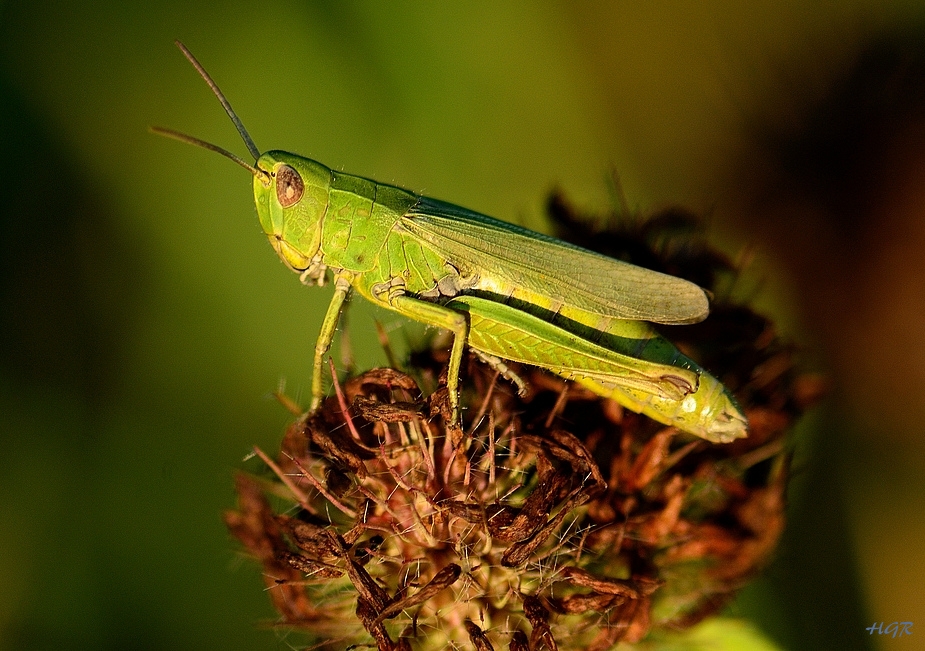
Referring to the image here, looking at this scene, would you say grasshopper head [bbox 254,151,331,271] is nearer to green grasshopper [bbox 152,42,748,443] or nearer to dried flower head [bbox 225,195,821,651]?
green grasshopper [bbox 152,42,748,443]

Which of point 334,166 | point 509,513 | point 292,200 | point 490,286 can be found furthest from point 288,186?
point 509,513

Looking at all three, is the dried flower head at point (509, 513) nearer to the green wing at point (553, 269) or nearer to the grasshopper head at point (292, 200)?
the green wing at point (553, 269)

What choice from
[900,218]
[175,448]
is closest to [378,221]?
[175,448]

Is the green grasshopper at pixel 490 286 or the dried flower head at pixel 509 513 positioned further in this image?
the green grasshopper at pixel 490 286

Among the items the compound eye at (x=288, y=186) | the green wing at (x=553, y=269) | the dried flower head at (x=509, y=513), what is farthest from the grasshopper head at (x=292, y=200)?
the dried flower head at (x=509, y=513)

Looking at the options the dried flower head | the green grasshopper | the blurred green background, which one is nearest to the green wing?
the green grasshopper

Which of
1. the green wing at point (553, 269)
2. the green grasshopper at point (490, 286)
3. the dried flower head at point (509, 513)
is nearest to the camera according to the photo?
the dried flower head at point (509, 513)

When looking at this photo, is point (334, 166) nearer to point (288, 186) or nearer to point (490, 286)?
point (288, 186)
